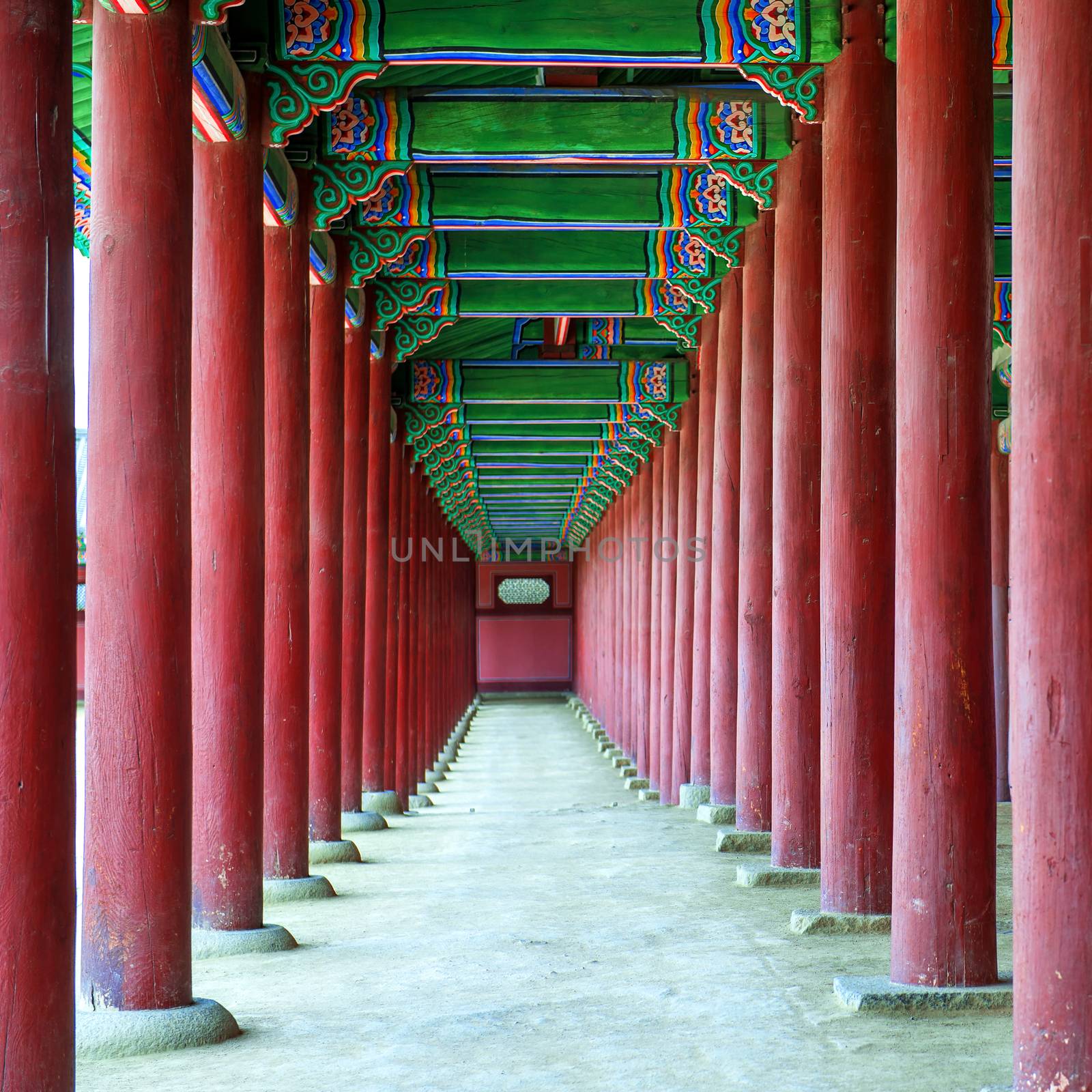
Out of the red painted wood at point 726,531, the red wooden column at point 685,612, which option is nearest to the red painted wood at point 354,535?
the red painted wood at point 726,531

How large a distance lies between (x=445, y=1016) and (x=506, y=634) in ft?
116

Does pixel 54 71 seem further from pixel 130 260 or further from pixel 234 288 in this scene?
pixel 234 288

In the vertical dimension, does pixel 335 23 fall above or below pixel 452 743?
above

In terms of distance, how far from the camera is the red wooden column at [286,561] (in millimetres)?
7395

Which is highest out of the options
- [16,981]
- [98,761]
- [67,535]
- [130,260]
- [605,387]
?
[605,387]

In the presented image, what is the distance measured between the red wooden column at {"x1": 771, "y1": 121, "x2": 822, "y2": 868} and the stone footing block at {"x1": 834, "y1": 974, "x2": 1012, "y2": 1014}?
8.17ft

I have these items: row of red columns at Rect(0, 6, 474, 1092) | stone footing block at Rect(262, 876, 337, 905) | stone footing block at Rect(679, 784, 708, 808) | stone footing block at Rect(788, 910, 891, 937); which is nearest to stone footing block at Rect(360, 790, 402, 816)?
stone footing block at Rect(679, 784, 708, 808)

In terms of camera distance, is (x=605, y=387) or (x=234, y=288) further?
(x=605, y=387)

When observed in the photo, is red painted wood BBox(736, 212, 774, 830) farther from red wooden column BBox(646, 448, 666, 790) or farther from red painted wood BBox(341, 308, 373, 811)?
red wooden column BBox(646, 448, 666, 790)

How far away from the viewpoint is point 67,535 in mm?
3523

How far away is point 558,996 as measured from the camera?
17.0 ft

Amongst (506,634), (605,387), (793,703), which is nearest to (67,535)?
(793,703)

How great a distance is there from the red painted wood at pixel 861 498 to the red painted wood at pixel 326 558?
374cm

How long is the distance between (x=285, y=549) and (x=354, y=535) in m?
3.22
